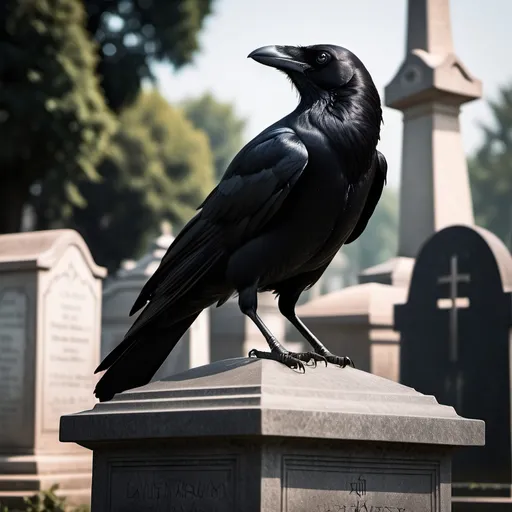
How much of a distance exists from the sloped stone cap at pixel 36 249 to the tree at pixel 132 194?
1549cm

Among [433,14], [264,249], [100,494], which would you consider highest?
[433,14]

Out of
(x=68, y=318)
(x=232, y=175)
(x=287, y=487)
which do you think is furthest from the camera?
(x=68, y=318)

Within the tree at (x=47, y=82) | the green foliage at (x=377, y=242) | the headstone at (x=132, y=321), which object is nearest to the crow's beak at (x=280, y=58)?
the headstone at (x=132, y=321)

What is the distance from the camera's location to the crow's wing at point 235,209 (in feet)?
12.8

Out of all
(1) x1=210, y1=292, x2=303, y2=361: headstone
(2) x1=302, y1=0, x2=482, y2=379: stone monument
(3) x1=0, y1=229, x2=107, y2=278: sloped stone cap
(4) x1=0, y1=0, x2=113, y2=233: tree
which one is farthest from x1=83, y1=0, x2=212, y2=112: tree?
(3) x1=0, y1=229, x2=107, y2=278: sloped stone cap

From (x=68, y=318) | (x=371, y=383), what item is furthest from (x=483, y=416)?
(x=371, y=383)

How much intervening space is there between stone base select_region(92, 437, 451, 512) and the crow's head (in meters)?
1.33

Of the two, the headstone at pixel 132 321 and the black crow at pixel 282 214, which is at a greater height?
the headstone at pixel 132 321

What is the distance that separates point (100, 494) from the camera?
4004 millimetres

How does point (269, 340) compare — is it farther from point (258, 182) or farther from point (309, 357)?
point (258, 182)

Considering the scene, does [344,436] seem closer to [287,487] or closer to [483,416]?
[287,487]

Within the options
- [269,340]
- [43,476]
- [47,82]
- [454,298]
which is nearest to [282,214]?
[269,340]

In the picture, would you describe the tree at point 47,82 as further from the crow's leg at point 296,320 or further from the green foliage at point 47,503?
the crow's leg at point 296,320

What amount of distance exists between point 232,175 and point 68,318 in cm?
665
